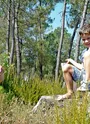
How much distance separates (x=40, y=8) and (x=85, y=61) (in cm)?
2190

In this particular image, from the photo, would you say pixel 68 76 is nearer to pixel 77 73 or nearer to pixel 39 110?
pixel 77 73

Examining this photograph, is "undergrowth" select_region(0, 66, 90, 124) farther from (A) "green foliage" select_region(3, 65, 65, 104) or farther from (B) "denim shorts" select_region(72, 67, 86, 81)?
(B) "denim shorts" select_region(72, 67, 86, 81)

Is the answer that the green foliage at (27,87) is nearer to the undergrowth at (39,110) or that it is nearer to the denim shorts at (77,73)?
the undergrowth at (39,110)

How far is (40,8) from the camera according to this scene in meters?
25.7

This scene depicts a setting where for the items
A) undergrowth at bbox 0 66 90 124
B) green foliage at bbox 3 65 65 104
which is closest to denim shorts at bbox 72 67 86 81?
undergrowth at bbox 0 66 90 124

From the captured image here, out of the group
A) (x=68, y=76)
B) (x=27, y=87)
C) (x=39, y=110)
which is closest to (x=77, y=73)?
(x=68, y=76)

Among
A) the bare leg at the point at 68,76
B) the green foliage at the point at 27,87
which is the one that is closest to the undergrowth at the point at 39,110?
the green foliage at the point at 27,87

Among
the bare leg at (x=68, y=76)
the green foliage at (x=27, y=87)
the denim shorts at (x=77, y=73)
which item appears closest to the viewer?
the denim shorts at (x=77, y=73)

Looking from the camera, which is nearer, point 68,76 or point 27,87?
point 68,76

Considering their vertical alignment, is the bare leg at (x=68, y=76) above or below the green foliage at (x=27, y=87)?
above

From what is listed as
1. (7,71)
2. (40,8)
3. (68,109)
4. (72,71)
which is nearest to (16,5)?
(40,8)

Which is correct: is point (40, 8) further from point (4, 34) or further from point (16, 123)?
point (16, 123)

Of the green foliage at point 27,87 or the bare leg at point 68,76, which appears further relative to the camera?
the green foliage at point 27,87

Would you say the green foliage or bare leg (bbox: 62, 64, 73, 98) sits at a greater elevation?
bare leg (bbox: 62, 64, 73, 98)
